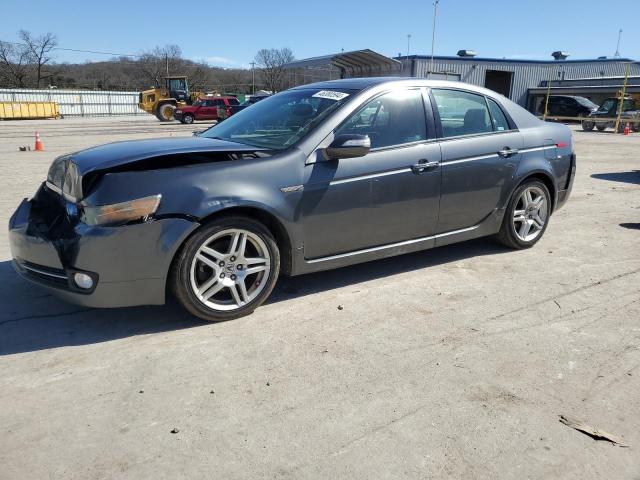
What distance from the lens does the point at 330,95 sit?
13.9 feet

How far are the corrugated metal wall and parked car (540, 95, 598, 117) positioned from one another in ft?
20.6

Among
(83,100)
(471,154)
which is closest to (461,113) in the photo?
(471,154)

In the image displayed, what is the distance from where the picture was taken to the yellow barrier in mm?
38969

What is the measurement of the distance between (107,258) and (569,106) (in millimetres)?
34234

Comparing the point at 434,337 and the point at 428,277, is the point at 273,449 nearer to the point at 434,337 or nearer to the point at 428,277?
the point at 434,337

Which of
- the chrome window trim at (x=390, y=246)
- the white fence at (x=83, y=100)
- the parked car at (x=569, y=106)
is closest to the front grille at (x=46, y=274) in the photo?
the chrome window trim at (x=390, y=246)

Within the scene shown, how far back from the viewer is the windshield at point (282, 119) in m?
3.95

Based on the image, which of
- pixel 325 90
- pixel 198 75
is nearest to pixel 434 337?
pixel 325 90

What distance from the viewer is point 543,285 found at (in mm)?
4305

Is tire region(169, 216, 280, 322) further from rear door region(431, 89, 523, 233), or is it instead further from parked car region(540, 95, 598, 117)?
parked car region(540, 95, 598, 117)

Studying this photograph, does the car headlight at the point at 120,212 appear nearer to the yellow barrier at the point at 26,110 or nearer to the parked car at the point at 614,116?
the parked car at the point at 614,116

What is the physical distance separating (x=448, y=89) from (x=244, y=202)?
2273mm

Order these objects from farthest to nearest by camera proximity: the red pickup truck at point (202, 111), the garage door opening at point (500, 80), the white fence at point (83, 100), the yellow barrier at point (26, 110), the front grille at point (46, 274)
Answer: the white fence at point (83, 100) < the garage door opening at point (500, 80) < the yellow barrier at point (26, 110) < the red pickup truck at point (202, 111) < the front grille at point (46, 274)

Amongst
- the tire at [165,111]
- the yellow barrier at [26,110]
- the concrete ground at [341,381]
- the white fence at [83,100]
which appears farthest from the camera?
the white fence at [83,100]
